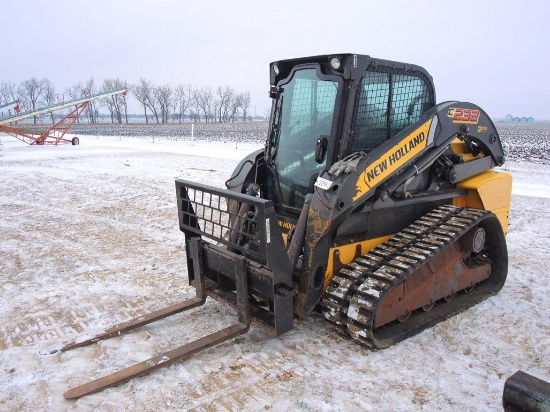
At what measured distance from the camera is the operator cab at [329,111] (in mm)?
4133

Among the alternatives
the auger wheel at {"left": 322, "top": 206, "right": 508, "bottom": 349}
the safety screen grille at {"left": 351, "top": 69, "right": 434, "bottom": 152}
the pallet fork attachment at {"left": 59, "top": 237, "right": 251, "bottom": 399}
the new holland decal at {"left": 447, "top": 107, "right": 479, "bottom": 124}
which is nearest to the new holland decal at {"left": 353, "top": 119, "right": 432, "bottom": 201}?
the safety screen grille at {"left": 351, "top": 69, "right": 434, "bottom": 152}

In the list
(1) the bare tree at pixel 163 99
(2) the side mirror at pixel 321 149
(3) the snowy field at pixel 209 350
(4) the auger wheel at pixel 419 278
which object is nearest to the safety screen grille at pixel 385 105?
(2) the side mirror at pixel 321 149

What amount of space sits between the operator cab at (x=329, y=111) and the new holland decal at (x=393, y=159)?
10.8 inches

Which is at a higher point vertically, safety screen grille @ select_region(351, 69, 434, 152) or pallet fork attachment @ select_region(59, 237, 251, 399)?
safety screen grille @ select_region(351, 69, 434, 152)

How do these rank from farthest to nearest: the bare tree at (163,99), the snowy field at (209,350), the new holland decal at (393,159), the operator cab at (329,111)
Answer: the bare tree at (163,99) < the operator cab at (329,111) < the new holland decal at (393,159) < the snowy field at (209,350)

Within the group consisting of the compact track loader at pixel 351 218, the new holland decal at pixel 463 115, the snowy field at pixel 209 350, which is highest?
the new holland decal at pixel 463 115

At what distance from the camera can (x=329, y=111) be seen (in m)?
4.25

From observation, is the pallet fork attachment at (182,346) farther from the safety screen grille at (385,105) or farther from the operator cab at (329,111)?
the safety screen grille at (385,105)

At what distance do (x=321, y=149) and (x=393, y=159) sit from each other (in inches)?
26.1

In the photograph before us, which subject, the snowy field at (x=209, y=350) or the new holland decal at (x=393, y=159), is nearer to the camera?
the snowy field at (x=209, y=350)

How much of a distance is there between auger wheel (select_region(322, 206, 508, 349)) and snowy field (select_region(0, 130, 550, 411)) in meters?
0.17

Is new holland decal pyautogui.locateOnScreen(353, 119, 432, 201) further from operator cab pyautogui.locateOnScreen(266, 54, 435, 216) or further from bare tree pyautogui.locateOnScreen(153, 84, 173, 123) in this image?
bare tree pyautogui.locateOnScreen(153, 84, 173, 123)

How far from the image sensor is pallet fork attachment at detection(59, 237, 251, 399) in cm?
338

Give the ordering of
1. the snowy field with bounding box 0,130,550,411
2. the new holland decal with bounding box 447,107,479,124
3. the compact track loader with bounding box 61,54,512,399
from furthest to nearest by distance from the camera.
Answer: the new holland decal with bounding box 447,107,479,124 → the compact track loader with bounding box 61,54,512,399 → the snowy field with bounding box 0,130,550,411
